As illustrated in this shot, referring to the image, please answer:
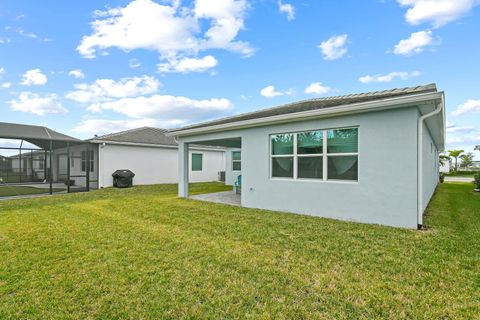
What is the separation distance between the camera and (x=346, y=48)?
448 inches

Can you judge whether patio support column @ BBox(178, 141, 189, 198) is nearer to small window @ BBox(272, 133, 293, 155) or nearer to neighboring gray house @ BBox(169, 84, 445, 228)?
neighboring gray house @ BBox(169, 84, 445, 228)

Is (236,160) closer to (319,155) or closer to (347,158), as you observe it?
(319,155)

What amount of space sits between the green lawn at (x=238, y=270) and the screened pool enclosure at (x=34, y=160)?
7.52 metres

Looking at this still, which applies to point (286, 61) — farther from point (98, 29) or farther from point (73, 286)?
point (73, 286)

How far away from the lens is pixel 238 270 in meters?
3.53

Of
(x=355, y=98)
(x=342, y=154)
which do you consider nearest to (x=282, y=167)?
(x=342, y=154)

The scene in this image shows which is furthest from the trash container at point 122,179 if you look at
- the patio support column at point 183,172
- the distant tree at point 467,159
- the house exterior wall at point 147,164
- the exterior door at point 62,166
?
the distant tree at point 467,159

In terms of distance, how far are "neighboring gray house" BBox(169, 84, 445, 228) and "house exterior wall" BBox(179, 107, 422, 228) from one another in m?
0.02

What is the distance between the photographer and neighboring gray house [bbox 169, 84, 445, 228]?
550 cm

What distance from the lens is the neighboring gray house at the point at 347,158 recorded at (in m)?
5.50

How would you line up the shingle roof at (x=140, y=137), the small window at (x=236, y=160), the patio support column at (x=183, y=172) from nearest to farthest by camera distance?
the patio support column at (x=183, y=172), the shingle roof at (x=140, y=137), the small window at (x=236, y=160)

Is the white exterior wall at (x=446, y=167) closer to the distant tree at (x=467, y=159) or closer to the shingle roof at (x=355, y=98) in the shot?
the distant tree at (x=467, y=159)

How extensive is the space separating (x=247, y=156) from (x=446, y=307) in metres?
6.62

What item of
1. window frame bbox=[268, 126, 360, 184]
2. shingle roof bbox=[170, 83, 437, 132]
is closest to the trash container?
shingle roof bbox=[170, 83, 437, 132]
